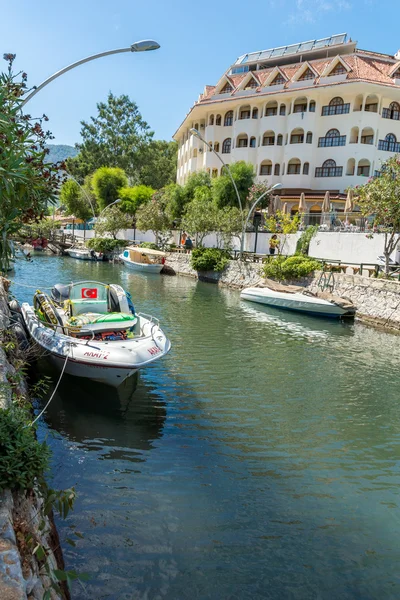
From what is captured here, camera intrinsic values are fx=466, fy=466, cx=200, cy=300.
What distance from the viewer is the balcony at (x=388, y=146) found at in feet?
152

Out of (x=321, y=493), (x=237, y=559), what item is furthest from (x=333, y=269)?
(x=237, y=559)

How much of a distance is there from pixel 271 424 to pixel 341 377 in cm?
476

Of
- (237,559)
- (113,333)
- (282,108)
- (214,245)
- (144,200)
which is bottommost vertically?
(237,559)

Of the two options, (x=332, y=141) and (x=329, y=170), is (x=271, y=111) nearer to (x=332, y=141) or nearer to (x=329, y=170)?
(x=332, y=141)

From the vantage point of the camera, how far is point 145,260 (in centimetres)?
4369

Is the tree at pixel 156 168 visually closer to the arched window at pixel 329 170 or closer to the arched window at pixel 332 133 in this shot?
the arched window at pixel 329 170

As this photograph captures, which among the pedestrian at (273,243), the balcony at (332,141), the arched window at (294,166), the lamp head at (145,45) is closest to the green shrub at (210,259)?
the pedestrian at (273,243)

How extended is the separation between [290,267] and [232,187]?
52.8ft

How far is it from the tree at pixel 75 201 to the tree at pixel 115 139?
37.6 ft

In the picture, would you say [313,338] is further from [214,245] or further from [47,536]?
[214,245]

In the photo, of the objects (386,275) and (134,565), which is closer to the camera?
(134,565)

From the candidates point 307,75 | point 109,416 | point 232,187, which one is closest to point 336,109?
point 307,75

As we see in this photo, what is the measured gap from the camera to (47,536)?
5.49 meters

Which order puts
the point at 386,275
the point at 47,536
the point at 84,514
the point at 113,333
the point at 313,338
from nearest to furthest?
the point at 47,536 → the point at 84,514 → the point at 113,333 → the point at 313,338 → the point at 386,275
